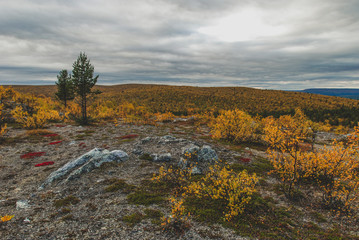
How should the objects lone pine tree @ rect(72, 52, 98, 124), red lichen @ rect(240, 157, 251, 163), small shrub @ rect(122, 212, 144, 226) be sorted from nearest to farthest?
1. small shrub @ rect(122, 212, 144, 226)
2. red lichen @ rect(240, 157, 251, 163)
3. lone pine tree @ rect(72, 52, 98, 124)

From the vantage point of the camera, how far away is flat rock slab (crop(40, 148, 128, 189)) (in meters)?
13.8

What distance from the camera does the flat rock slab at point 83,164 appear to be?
13.8m

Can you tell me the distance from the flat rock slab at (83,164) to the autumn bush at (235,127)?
1656cm

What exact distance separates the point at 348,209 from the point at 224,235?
830 centimetres

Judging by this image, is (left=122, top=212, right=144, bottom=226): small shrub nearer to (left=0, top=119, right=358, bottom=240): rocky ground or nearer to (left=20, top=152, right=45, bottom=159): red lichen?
(left=0, top=119, right=358, bottom=240): rocky ground

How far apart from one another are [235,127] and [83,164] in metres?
22.0

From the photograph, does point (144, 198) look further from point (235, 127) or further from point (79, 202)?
point (235, 127)

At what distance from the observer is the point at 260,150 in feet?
79.4

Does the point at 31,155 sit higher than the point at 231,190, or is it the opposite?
the point at 231,190

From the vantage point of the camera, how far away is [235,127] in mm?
27016

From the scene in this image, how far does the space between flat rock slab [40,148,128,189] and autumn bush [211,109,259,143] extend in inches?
652

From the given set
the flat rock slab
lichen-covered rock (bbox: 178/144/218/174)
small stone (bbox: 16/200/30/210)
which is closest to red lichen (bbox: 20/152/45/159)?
the flat rock slab

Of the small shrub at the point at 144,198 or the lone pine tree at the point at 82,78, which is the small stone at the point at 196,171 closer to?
the small shrub at the point at 144,198

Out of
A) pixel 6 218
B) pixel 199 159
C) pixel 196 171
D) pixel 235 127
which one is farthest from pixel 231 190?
pixel 235 127
